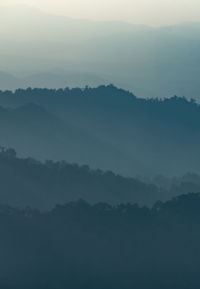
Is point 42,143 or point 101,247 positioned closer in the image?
point 101,247

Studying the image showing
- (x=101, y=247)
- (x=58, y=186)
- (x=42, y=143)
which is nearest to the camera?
(x=101, y=247)

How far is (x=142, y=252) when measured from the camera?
105562 millimetres

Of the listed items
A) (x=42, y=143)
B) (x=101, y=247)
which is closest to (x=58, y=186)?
(x=101, y=247)

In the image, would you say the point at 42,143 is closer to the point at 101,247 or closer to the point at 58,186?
the point at 58,186

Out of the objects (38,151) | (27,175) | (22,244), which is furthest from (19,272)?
(38,151)

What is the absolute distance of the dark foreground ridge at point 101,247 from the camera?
9800 centimetres

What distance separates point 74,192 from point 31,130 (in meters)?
56.7

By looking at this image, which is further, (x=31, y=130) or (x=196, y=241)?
(x=31, y=130)

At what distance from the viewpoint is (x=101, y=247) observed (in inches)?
4149

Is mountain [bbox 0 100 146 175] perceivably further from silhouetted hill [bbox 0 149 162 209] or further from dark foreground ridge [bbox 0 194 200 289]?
dark foreground ridge [bbox 0 194 200 289]

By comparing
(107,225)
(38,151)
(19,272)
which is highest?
(38,151)

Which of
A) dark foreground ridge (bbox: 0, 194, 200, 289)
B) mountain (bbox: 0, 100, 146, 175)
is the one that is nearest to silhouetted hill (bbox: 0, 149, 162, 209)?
dark foreground ridge (bbox: 0, 194, 200, 289)

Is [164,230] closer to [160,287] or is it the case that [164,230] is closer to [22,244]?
[160,287]

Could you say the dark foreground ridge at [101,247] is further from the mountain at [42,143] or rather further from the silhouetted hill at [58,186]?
the mountain at [42,143]
